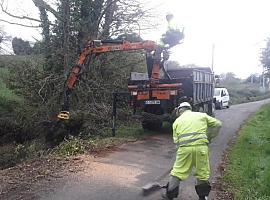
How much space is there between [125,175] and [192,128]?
8.61 feet

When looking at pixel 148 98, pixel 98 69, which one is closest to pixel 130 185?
pixel 148 98

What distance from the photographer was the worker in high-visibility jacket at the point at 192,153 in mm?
6988

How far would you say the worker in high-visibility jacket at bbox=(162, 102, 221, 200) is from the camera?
22.9 feet

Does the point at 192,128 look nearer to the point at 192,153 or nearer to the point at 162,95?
the point at 192,153

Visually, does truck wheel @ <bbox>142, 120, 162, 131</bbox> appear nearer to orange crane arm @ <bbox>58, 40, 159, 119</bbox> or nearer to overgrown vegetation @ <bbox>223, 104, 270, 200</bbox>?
orange crane arm @ <bbox>58, 40, 159, 119</bbox>

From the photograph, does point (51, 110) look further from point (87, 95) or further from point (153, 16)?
point (153, 16)

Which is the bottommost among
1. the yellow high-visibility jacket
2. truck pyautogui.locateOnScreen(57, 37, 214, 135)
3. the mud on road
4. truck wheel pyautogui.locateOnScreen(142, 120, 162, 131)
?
the mud on road

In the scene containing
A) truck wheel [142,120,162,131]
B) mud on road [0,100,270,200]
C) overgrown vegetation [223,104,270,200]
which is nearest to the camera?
mud on road [0,100,270,200]

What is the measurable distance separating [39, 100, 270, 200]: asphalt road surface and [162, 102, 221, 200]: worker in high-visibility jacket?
76 cm

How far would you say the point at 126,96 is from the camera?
1614 cm

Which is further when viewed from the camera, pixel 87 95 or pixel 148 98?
pixel 87 95

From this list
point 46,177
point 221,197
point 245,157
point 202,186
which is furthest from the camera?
point 245,157

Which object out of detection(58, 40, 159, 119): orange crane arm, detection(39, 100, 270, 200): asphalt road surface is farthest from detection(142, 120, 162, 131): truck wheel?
detection(39, 100, 270, 200): asphalt road surface

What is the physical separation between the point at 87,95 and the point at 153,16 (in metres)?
4.97
